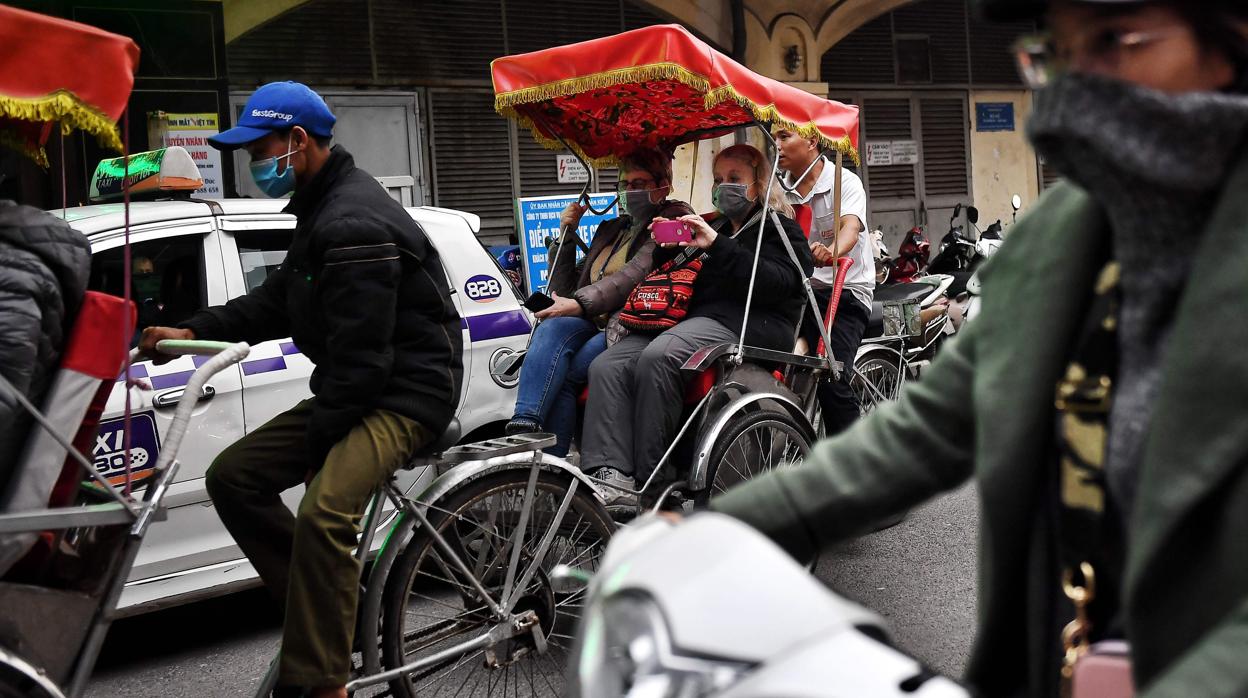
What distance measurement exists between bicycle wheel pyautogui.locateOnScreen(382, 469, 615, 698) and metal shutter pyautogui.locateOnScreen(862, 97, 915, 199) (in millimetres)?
12009

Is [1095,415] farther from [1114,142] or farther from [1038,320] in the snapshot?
[1114,142]

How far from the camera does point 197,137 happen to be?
10.3m

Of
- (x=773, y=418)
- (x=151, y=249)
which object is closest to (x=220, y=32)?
(x=151, y=249)

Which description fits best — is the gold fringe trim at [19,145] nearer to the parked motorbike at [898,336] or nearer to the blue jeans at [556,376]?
the blue jeans at [556,376]

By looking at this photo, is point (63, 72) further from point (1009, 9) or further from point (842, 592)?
point (842, 592)

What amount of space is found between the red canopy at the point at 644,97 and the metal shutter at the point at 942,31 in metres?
10.5

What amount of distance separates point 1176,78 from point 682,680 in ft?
2.27

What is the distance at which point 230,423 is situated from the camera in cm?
512

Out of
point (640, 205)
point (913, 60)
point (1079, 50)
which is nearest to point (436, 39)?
point (913, 60)

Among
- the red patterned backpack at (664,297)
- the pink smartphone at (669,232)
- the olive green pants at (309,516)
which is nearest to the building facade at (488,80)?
the red patterned backpack at (664,297)

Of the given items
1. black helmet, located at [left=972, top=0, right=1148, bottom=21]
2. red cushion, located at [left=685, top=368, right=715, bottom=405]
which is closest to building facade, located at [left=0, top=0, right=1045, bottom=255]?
red cushion, located at [left=685, top=368, right=715, bottom=405]

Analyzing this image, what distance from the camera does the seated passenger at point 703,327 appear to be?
5.02m

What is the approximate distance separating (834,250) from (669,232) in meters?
1.45

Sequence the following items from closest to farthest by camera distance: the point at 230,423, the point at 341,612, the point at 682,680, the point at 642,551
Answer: the point at 682,680, the point at 642,551, the point at 341,612, the point at 230,423
